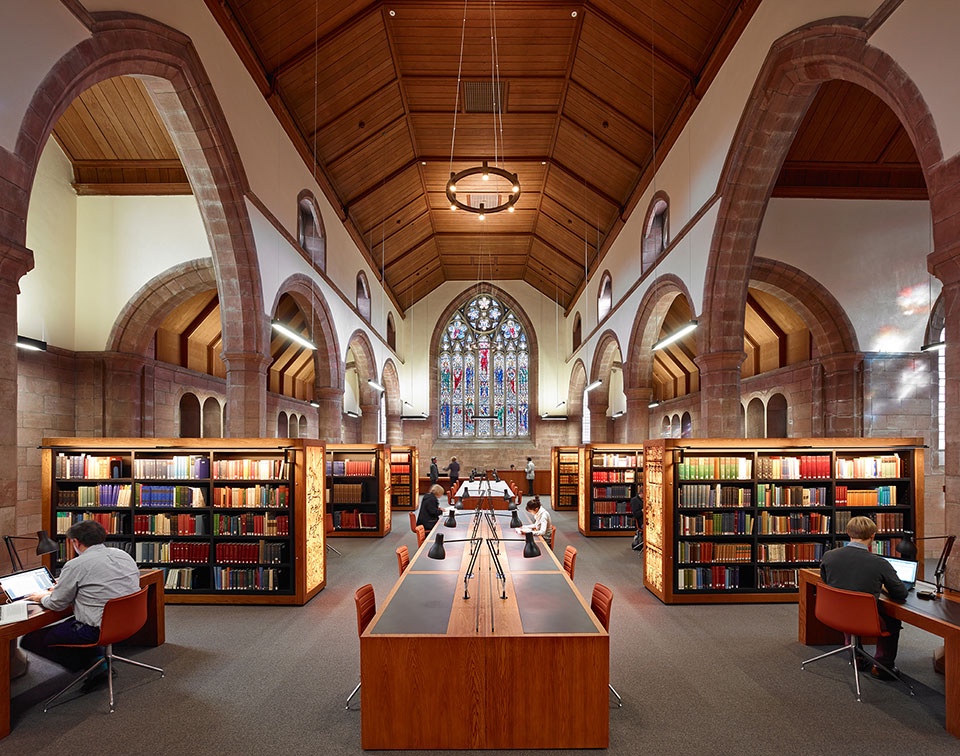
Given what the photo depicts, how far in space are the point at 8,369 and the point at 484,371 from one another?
1875 centimetres

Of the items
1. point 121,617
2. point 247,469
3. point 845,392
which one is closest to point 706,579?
point 845,392

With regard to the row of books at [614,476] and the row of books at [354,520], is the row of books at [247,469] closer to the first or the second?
the row of books at [354,520]

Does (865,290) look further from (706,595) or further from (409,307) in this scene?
(409,307)

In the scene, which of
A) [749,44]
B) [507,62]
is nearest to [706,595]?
[749,44]

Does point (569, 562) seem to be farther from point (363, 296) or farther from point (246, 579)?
point (363, 296)

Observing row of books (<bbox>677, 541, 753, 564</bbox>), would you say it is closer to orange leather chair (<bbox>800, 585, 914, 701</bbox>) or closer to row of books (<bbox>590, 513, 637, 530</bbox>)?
orange leather chair (<bbox>800, 585, 914, 701</bbox>)

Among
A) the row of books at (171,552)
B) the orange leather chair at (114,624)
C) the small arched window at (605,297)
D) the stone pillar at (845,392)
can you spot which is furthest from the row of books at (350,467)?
the stone pillar at (845,392)

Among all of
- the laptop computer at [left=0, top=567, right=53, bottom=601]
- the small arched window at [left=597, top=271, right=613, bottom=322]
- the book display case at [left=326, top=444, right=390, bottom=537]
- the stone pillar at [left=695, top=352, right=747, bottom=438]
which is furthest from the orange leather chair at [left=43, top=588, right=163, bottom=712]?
the small arched window at [left=597, top=271, right=613, bottom=322]

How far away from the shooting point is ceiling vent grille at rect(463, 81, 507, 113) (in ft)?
37.1

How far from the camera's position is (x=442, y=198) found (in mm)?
16156

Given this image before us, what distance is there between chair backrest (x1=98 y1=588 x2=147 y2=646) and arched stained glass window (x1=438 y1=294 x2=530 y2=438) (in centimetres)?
1818

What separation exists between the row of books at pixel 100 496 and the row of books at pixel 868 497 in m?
7.67

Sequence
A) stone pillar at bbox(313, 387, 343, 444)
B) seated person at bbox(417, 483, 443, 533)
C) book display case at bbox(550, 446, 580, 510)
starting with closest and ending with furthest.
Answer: seated person at bbox(417, 483, 443, 533) → stone pillar at bbox(313, 387, 343, 444) → book display case at bbox(550, 446, 580, 510)

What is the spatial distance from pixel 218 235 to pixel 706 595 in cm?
739
